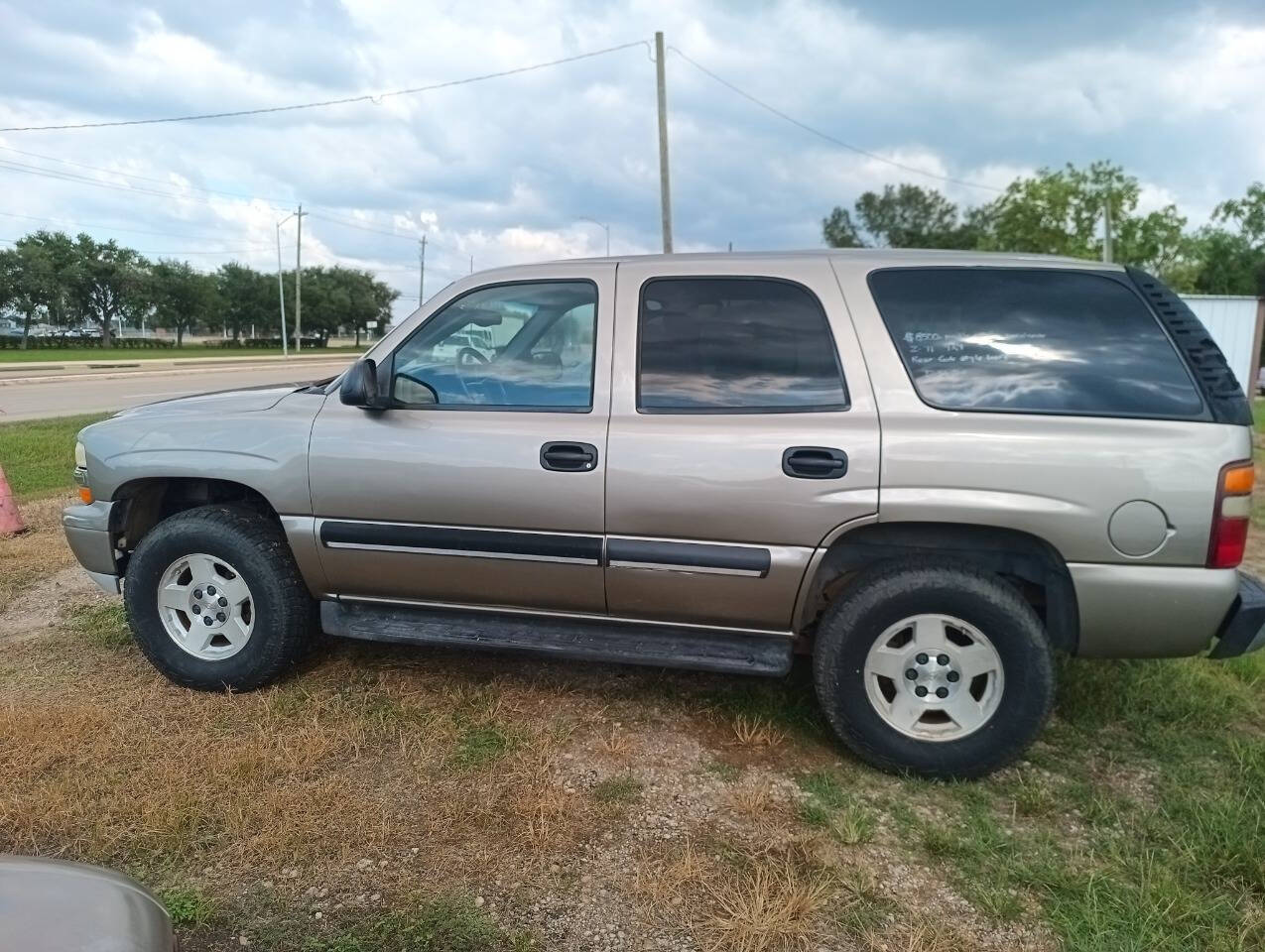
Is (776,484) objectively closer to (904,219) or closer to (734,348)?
(734,348)

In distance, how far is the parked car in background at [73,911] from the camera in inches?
52.6

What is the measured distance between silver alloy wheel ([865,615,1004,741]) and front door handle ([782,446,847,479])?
1.96ft

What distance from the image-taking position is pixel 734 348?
10.6 ft

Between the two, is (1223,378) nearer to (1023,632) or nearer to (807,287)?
(1023,632)

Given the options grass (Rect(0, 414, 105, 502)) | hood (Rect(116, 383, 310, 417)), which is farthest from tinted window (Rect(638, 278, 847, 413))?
grass (Rect(0, 414, 105, 502))

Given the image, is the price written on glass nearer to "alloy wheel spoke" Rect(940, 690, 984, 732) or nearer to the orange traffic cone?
"alloy wheel spoke" Rect(940, 690, 984, 732)

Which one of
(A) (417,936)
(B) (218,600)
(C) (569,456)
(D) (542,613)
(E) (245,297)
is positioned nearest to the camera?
(A) (417,936)

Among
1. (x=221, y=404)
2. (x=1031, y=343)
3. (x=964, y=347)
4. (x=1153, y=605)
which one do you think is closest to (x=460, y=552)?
(x=221, y=404)

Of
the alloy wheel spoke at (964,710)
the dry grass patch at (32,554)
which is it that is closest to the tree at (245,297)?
the dry grass patch at (32,554)

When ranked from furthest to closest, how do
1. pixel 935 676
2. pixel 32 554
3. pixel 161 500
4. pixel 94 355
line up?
pixel 94 355 < pixel 32 554 < pixel 161 500 < pixel 935 676

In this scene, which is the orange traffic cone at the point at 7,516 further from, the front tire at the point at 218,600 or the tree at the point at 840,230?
the tree at the point at 840,230

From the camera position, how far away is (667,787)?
3051 mm

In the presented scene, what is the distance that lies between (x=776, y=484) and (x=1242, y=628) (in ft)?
5.32

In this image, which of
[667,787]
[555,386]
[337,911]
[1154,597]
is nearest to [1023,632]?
[1154,597]
